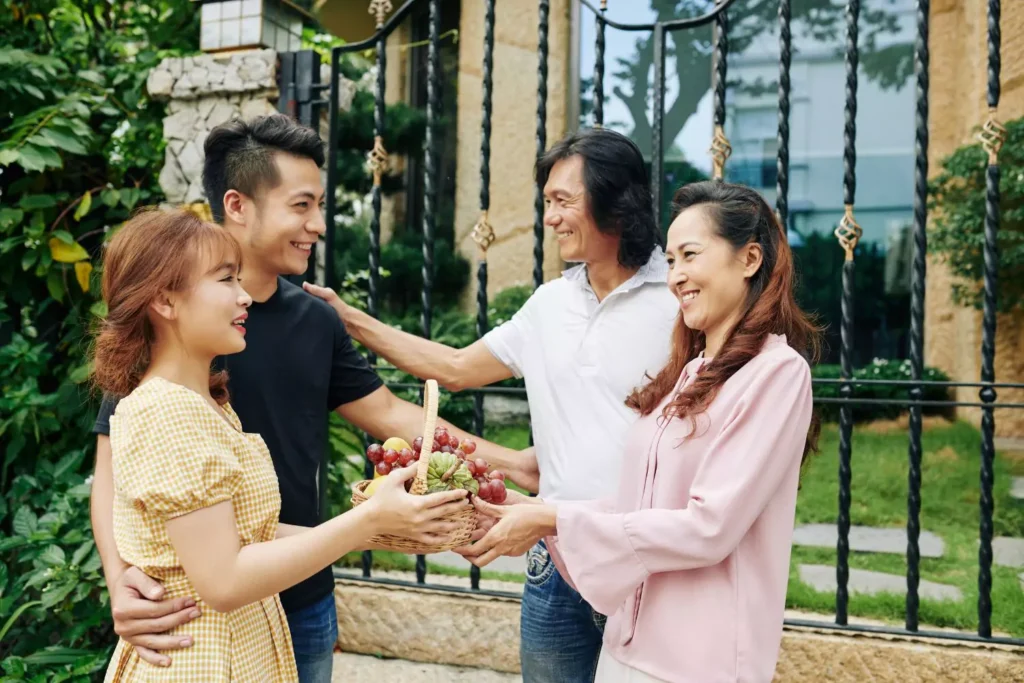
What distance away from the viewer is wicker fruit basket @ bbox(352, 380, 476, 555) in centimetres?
175

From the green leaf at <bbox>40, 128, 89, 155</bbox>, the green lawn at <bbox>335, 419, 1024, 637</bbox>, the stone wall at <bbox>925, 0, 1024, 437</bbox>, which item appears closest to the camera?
the green leaf at <bbox>40, 128, 89, 155</bbox>

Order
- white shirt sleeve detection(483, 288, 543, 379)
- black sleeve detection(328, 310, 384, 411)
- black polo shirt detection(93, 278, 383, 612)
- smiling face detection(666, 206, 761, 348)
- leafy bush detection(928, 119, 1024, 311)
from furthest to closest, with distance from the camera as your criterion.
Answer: leafy bush detection(928, 119, 1024, 311) < white shirt sleeve detection(483, 288, 543, 379) < black sleeve detection(328, 310, 384, 411) < black polo shirt detection(93, 278, 383, 612) < smiling face detection(666, 206, 761, 348)

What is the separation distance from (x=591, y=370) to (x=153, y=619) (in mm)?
1106

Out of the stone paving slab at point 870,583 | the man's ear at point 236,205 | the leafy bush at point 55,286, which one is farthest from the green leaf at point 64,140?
the stone paving slab at point 870,583

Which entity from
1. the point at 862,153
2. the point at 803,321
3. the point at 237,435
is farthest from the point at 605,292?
the point at 862,153

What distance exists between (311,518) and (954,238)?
6.06 metres

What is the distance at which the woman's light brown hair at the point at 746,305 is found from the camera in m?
1.87

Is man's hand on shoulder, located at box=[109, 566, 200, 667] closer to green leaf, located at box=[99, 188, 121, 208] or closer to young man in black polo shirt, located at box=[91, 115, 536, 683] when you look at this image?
young man in black polo shirt, located at box=[91, 115, 536, 683]

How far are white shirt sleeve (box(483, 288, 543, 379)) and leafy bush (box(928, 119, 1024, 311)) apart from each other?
4.99 m

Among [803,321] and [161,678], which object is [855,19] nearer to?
[803,321]

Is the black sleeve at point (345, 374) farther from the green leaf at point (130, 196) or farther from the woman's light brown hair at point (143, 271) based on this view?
the green leaf at point (130, 196)

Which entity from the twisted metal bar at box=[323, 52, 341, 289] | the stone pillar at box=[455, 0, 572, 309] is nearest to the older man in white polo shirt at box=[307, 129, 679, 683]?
the twisted metal bar at box=[323, 52, 341, 289]

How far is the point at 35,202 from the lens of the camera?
140 inches

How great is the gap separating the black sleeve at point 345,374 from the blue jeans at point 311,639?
0.53m
